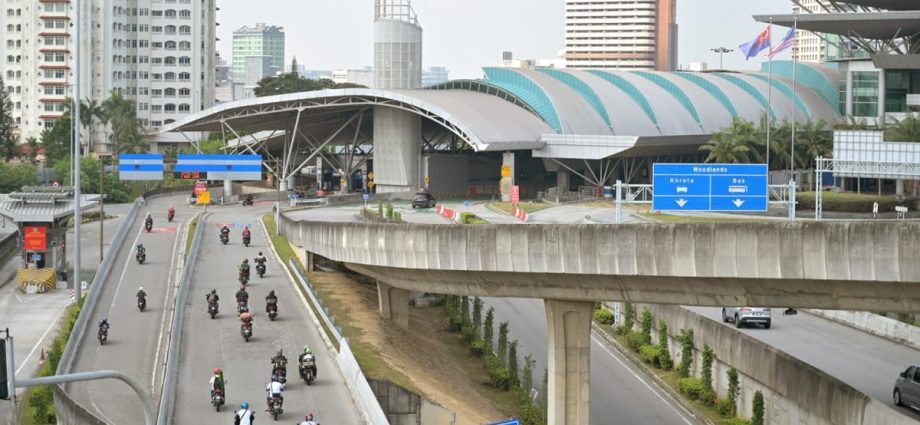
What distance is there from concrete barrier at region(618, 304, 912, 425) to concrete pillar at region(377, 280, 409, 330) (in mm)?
12268

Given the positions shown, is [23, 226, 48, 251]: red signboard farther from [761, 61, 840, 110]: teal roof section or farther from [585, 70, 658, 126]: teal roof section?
[761, 61, 840, 110]: teal roof section

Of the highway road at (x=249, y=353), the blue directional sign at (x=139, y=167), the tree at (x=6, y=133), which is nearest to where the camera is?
the highway road at (x=249, y=353)

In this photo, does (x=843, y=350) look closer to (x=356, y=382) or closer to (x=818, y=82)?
(x=356, y=382)

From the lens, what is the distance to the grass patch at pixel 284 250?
5066 cm

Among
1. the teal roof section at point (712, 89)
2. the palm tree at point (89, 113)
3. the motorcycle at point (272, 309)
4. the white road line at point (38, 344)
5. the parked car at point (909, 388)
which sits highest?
the teal roof section at point (712, 89)

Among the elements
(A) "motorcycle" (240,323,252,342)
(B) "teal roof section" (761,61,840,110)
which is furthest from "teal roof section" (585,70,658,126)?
(A) "motorcycle" (240,323,252,342)

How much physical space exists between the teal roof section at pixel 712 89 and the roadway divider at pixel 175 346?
76.8 metres

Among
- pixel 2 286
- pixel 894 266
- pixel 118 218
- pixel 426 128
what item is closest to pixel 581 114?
pixel 426 128

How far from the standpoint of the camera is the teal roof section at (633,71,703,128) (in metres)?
133

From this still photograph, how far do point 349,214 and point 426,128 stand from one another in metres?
35.8

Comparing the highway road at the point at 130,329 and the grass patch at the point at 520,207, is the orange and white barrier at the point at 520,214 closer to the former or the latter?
the grass patch at the point at 520,207

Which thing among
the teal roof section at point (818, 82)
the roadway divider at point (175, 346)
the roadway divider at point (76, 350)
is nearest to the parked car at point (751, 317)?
the roadway divider at point (175, 346)

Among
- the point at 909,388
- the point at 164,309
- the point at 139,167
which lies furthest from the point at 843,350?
the point at 139,167

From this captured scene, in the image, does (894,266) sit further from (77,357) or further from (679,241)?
(77,357)
